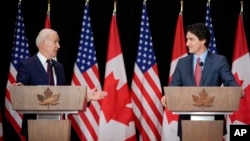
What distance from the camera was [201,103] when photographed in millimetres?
3211

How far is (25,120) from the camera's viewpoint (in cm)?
377

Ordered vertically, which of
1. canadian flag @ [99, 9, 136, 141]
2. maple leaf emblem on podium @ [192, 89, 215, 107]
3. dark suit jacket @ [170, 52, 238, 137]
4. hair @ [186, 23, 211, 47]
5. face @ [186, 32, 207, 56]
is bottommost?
canadian flag @ [99, 9, 136, 141]

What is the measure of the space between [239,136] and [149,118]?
2.97 meters

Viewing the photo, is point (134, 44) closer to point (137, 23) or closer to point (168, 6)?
point (137, 23)

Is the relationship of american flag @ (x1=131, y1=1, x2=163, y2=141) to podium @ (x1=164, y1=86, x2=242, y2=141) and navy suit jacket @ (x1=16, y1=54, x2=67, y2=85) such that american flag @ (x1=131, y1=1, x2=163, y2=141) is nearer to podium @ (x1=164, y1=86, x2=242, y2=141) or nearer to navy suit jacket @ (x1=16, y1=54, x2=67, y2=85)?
navy suit jacket @ (x1=16, y1=54, x2=67, y2=85)

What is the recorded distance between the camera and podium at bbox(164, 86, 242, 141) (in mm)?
3195

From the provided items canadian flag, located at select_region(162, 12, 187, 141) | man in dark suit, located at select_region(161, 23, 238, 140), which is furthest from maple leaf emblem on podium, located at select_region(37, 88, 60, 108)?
canadian flag, located at select_region(162, 12, 187, 141)

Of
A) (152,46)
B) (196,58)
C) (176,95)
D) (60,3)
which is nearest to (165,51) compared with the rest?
(152,46)

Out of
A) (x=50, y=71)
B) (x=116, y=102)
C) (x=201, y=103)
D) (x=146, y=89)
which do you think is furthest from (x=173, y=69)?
(x=201, y=103)

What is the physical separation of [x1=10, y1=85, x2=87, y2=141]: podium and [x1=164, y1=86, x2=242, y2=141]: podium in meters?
0.62

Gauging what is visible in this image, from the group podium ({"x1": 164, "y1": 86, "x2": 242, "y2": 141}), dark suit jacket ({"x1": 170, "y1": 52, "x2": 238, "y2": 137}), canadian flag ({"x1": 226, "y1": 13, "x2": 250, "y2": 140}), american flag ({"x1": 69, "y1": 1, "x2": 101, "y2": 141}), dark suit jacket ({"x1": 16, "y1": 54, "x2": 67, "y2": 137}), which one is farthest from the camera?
american flag ({"x1": 69, "y1": 1, "x2": 101, "y2": 141})

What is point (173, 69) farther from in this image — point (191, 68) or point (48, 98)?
point (48, 98)

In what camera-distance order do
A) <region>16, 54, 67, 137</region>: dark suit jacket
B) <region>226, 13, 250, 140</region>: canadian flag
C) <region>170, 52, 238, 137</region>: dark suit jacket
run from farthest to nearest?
<region>226, 13, 250, 140</region>: canadian flag → <region>16, 54, 67, 137</region>: dark suit jacket → <region>170, 52, 238, 137</region>: dark suit jacket

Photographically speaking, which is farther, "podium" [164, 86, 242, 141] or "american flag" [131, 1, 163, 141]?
"american flag" [131, 1, 163, 141]
